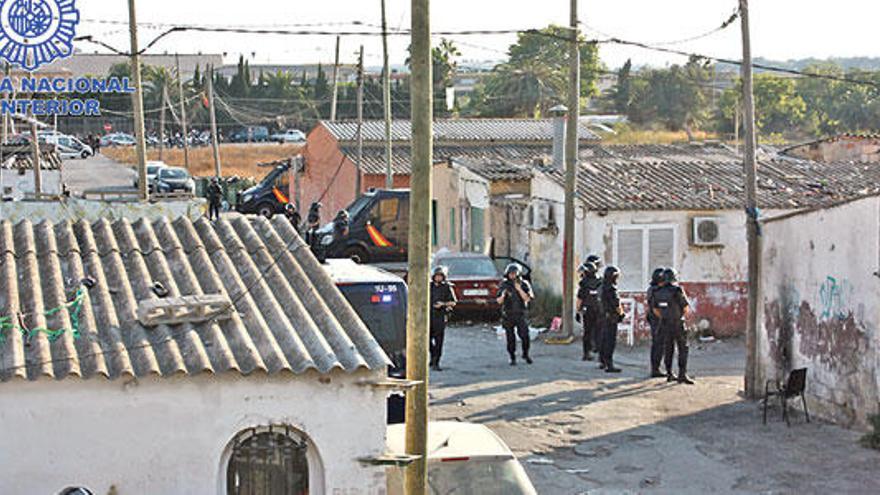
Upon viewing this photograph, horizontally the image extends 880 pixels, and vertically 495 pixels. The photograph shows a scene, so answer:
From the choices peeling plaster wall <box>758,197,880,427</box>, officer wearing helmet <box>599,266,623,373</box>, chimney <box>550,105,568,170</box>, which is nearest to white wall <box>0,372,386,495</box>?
peeling plaster wall <box>758,197,880,427</box>

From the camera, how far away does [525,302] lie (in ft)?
71.3

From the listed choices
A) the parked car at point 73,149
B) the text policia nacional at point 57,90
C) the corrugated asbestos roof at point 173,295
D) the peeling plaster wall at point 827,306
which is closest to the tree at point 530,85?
the parked car at point 73,149

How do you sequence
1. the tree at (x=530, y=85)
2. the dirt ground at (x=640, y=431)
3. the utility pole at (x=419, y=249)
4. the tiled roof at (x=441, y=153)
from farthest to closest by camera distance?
the tree at (x=530, y=85)
the tiled roof at (x=441, y=153)
the dirt ground at (x=640, y=431)
the utility pole at (x=419, y=249)

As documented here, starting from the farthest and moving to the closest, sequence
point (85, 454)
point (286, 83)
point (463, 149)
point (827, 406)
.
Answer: point (286, 83) < point (463, 149) < point (827, 406) < point (85, 454)

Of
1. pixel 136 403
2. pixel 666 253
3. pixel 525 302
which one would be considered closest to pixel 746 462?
pixel 525 302

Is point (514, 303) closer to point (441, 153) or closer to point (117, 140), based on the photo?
point (441, 153)

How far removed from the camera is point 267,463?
10195 mm

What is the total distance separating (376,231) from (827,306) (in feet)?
52.0

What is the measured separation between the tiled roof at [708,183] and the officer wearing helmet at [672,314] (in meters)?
5.46

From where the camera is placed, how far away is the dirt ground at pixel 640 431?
14.9 m

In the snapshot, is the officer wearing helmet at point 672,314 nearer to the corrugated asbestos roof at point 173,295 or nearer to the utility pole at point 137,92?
the corrugated asbestos roof at point 173,295

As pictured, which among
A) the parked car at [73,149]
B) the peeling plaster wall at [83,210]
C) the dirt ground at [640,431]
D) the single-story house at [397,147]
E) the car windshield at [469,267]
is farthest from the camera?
the parked car at [73,149]

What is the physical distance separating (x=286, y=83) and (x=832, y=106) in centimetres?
3746

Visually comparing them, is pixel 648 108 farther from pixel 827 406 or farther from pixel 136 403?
pixel 136 403
